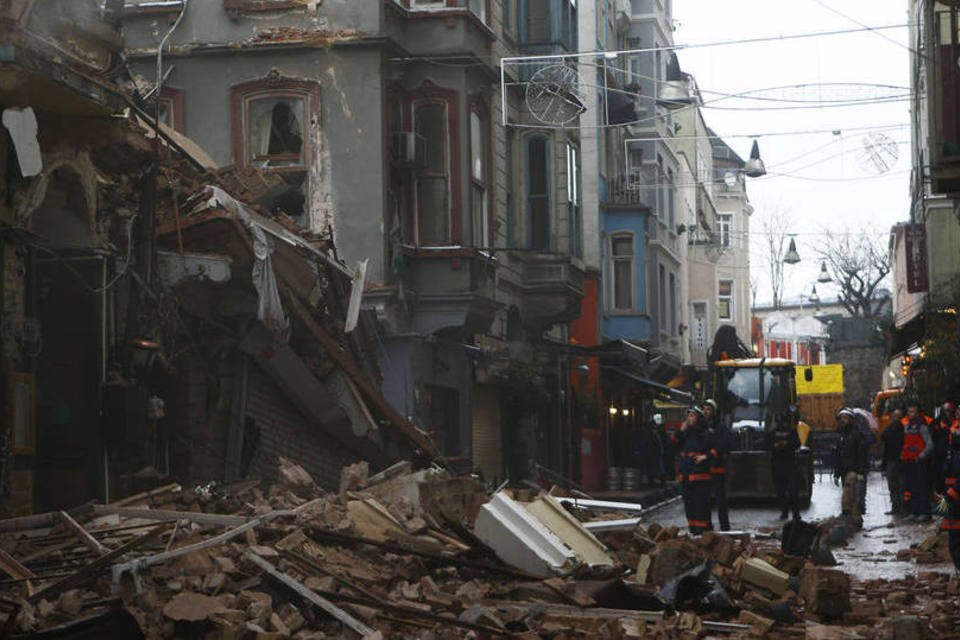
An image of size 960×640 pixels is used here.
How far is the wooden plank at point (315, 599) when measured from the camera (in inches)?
457

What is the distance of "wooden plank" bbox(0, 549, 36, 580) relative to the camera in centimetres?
1205

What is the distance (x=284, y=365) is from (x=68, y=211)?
16.2ft

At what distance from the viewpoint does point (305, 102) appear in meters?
29.0

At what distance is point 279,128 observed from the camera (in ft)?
96.4

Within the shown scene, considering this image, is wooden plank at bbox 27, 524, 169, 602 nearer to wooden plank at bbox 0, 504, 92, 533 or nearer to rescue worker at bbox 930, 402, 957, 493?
wooden plank at bbox 0, 504, 92, 533

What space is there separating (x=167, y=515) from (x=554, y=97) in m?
18.6

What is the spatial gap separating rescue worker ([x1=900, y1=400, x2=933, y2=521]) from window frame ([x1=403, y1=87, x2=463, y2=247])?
8.19 metres

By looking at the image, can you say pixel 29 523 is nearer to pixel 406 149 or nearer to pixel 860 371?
pixel 406 149

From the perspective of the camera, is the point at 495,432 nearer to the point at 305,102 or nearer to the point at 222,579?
the point at 305,102

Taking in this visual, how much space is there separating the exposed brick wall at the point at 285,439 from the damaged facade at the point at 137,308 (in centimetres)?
3

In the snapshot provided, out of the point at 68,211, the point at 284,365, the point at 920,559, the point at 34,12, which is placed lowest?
the point at 920,559

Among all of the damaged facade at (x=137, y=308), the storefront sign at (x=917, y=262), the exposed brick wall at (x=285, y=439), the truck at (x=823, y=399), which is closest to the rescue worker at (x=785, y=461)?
the damaged facade at (x=137, y=308)

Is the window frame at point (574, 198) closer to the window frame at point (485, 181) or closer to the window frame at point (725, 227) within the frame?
the window frame at point (485, 181)

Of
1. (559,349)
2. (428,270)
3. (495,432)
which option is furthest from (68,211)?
(559,349)
